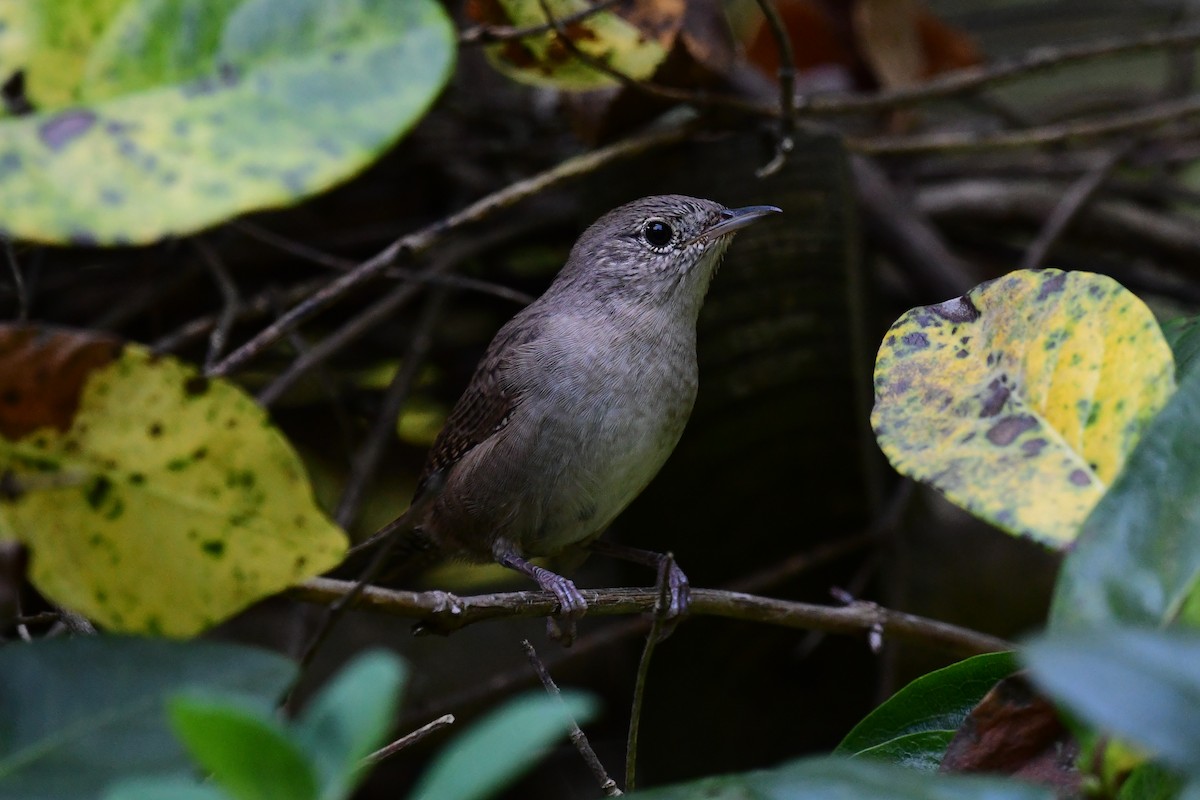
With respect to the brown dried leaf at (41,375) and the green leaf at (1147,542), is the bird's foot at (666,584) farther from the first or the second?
the brown dried leaf at (41,375)

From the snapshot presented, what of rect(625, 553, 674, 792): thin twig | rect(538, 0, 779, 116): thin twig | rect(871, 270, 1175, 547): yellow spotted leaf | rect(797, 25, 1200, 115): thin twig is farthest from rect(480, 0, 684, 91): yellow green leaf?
rect(871, 270, 1175, 547): yellow spotted leaf

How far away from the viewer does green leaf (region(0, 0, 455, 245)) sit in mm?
918

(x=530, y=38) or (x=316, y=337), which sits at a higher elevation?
(x=530, y=38)

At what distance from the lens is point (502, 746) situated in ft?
2.35

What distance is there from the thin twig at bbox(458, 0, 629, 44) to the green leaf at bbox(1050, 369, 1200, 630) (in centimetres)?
140

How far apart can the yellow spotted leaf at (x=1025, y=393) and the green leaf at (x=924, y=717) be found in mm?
377

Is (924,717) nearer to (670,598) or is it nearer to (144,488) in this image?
(670,598)

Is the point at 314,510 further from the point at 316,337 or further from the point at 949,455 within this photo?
the point at 316,337

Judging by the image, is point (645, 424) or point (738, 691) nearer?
point (645, 424)

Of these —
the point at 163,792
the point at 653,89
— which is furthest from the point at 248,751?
the point at 653,89

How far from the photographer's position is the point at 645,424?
7.72 feet

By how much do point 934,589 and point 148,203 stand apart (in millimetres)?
3214

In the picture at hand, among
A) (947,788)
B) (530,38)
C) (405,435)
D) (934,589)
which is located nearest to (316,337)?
(405,435)

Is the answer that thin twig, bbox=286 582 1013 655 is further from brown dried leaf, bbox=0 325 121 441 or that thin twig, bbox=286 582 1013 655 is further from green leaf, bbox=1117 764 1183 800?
green leaf, bbox=1117 764 1183 800
